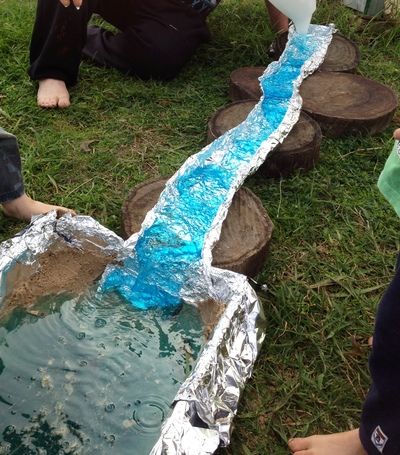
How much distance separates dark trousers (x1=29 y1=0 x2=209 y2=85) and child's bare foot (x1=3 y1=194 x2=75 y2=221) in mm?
737

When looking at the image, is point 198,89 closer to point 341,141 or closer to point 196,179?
point 341,141

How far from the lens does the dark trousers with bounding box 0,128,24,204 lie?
141cm

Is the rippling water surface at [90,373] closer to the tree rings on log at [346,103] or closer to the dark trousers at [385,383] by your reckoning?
the dark trousers at [385,383]

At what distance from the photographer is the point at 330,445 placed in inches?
42.9

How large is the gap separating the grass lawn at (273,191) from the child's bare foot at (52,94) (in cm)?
4

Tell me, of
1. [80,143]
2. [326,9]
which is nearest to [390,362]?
[80,143]

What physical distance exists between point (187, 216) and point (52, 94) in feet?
2.97

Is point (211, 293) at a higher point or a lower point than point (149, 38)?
lower

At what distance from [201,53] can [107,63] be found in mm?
415

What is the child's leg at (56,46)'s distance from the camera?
2.00 m

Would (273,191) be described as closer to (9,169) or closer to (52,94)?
(9,169)

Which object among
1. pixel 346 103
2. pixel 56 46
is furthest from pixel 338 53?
pixel 56 46

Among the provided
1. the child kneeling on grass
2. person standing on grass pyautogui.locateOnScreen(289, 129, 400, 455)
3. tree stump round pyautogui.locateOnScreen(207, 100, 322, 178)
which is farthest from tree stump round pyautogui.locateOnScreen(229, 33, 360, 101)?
person standing on grass pyautogui.locateOnScreen(289, 129, 400, 455)

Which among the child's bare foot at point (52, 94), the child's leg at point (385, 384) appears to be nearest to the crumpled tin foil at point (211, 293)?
the child's leg at point (385, 384)
